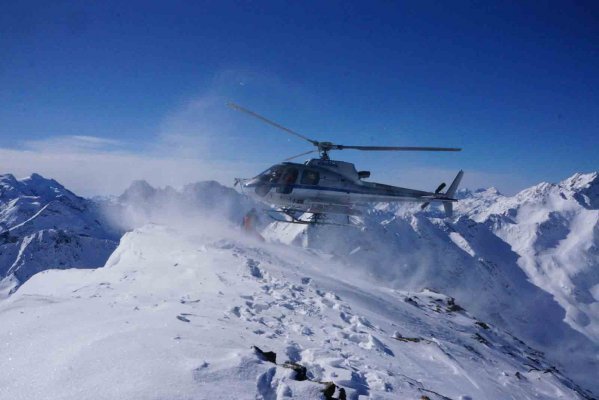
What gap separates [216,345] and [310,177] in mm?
12648

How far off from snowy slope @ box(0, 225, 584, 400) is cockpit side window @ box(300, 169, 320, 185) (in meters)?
5.06

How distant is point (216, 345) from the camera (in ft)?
23.9

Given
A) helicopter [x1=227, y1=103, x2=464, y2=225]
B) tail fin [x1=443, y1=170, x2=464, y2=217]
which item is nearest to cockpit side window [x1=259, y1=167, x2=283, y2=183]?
helicopter [x1=227, y1=103, x2=464, y2=225]

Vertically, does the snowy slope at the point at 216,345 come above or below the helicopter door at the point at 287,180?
below

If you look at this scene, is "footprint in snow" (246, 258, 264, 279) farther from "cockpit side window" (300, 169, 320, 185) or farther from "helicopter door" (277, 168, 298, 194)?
"cockpit side window" (300, 169, 320, 185)

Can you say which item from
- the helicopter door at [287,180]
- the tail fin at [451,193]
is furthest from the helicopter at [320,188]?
the tail fin at [451,193]

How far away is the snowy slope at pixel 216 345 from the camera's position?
571 centimetres

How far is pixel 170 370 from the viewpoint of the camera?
5836 mm

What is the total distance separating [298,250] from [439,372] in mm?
23591

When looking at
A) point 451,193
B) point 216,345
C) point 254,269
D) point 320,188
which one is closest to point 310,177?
point 320,188

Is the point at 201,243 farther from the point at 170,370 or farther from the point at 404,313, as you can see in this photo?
the point at 170,370

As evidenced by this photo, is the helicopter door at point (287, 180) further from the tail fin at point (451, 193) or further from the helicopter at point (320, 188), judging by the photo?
the tail fin at point (451, 193)

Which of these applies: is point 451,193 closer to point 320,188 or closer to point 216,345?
point 320,188

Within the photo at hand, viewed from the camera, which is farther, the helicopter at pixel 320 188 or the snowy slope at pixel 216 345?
the helicopter at pixel 320 188
